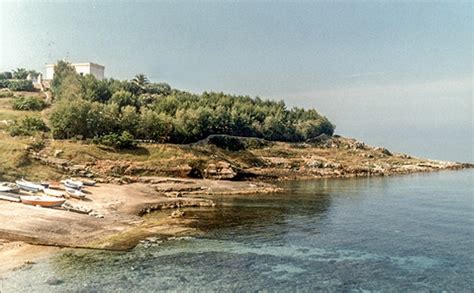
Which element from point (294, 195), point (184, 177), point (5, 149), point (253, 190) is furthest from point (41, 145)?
point (294, 195)

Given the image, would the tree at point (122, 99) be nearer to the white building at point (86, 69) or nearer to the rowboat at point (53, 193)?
the white building at point (86, 69)

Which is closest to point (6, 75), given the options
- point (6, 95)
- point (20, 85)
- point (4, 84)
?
point (4, 84)

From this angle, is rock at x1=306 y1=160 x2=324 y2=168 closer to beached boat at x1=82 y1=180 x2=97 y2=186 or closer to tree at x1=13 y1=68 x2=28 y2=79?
beached boat at x1=82 y1=180 x2=97 y2=186

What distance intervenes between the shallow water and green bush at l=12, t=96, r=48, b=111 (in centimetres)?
8225

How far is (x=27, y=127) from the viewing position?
9300cm

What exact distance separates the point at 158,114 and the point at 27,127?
38.7 metres

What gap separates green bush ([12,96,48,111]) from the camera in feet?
383

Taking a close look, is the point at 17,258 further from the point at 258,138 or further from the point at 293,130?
the point at 293,130

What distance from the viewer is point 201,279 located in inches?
1189

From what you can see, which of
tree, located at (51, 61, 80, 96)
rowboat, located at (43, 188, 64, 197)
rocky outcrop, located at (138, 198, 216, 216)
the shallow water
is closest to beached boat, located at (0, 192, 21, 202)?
rowboat, located at (43, 188, 64, 197)

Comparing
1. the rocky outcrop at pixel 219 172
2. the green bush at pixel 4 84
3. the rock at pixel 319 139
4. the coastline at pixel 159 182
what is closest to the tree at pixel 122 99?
the coastline at pixel 159 182

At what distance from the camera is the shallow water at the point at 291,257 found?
29.3 meters

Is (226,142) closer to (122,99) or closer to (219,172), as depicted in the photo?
(122,99)

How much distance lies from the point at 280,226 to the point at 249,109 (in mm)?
119793
